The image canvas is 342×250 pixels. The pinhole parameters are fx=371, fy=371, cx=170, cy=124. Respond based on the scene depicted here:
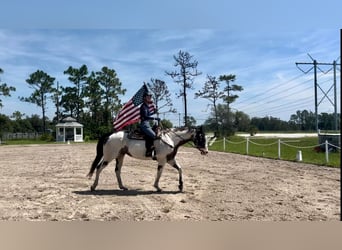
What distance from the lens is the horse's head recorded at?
279 inches

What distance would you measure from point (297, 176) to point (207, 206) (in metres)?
Answer: 4.28

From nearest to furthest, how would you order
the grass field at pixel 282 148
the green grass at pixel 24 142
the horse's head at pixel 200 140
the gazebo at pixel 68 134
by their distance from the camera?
the horse's head at pixel 200 140, the grass field at pixel 282 148, the gazebo at pixel 68 134, the green grass at pixel 24 142

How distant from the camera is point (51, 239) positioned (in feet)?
13.4

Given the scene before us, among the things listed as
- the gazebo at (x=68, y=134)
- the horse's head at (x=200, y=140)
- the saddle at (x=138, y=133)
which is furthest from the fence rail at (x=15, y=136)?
the horse's head at (x=200, y=140)

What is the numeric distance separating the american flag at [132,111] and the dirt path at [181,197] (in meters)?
1.33

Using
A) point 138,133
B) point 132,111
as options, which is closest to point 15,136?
point 138,133

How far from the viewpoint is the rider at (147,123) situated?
21.3ft

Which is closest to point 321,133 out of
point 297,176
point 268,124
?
point 268,124

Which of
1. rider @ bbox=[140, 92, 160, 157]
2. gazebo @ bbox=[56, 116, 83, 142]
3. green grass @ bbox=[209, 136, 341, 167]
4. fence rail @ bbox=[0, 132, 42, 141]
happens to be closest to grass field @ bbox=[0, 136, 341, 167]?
green grass @ bbox=[209, 136, 341, 167]

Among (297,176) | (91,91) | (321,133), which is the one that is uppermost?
(91,91)

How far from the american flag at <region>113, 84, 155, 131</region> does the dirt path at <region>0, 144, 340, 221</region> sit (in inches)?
52.4

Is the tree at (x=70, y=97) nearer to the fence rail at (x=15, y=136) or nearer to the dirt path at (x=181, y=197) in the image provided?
the dirt path at (x=181, y=197)

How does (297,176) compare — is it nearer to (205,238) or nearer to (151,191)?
(151,191)

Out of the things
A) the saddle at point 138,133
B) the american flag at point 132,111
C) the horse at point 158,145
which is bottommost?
the horse at point 158,145
